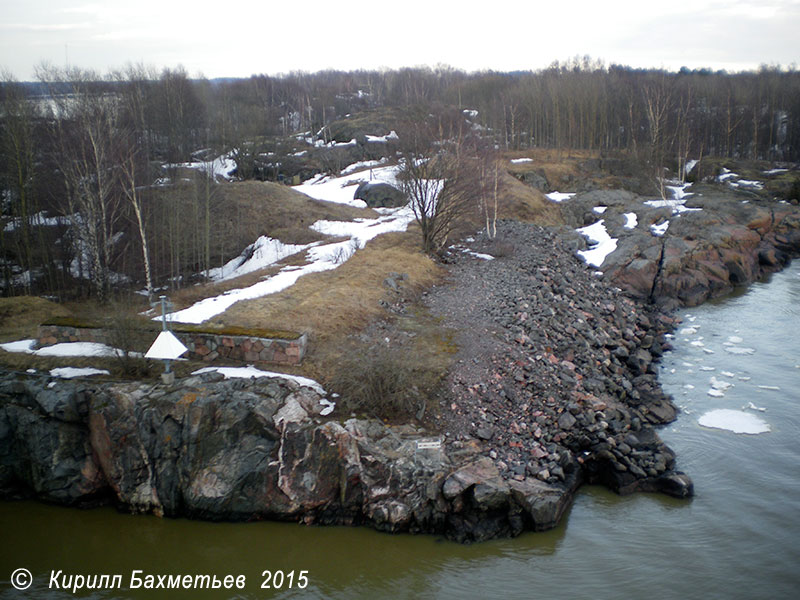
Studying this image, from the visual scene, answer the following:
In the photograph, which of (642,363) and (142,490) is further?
(642,363)

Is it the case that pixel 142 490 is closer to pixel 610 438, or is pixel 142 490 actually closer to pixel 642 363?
pixel 610 438

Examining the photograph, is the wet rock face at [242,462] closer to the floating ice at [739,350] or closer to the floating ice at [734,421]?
the floating ice at [734,421]

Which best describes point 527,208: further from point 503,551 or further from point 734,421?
point 503,551

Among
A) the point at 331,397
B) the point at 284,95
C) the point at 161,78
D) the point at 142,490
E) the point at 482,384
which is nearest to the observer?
the point at 142,490

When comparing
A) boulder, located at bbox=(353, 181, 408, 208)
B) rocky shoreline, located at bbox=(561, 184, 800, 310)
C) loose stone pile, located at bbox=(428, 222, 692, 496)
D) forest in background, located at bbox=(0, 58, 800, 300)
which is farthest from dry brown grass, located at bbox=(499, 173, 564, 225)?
loose stone pile, located at bbox=(428, 222, 692, 496)

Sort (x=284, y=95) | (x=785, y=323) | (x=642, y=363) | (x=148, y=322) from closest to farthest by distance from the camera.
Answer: (x=148, y=322), (x=642, y=363), (x=785, y=323), (x=284, y=95)

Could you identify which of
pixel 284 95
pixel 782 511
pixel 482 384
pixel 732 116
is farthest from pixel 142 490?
pixel 284 95

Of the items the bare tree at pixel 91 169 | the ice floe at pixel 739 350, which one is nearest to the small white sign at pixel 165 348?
the bare tree at pixel 91 169
